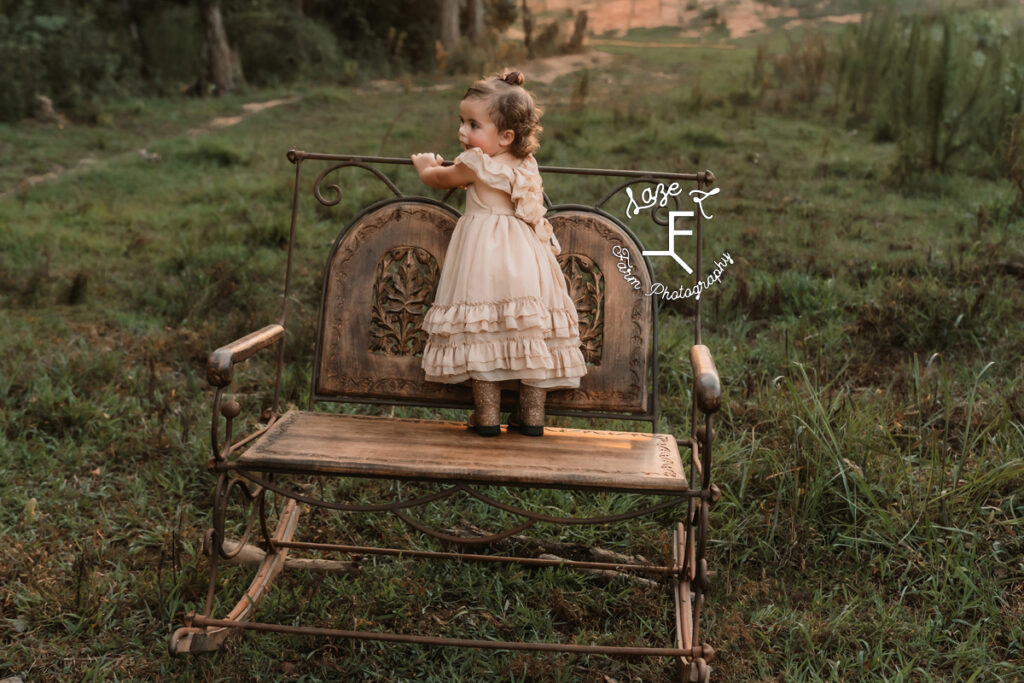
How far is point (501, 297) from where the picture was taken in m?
2.78

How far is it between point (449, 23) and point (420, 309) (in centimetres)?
1530

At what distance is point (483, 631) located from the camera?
9.73 feet

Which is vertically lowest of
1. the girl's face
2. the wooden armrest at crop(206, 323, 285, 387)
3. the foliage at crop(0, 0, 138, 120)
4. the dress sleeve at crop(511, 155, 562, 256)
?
the wooden armrest at crop(206, 323, 285, 387)

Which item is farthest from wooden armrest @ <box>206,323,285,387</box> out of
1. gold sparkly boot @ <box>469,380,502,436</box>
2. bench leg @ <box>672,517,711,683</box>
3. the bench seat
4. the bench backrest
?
bench leg @ <box>672,517,711,683</box>

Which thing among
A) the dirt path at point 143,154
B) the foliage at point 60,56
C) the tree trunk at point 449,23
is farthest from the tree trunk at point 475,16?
the foliage at point 60,56

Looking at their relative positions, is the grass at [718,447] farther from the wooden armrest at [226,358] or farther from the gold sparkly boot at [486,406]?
the wooden armrest at [226,358]

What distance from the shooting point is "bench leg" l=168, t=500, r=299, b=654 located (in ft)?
8.80

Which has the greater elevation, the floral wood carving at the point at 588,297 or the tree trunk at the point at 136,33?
the tree trunk at the point at 136,33

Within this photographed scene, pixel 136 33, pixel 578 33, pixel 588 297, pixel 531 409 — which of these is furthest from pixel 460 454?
pixel 136 33

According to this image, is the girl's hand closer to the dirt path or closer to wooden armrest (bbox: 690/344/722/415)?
wooden armrest (bbox: 690/344/722/415)

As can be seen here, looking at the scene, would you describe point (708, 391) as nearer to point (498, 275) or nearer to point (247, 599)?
point (498, 275)

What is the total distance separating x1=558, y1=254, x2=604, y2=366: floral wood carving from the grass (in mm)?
755

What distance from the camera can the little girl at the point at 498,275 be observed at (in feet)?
9.09

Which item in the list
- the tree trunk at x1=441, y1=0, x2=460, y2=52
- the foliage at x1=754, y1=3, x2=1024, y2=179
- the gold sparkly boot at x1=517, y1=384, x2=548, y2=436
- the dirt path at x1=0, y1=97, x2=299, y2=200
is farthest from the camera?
the tree trunk at x1=441, y1=0, x2=460, y2=52
